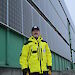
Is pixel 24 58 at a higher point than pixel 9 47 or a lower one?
lower

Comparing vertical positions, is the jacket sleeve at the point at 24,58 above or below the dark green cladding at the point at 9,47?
below

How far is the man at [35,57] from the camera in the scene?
496cm

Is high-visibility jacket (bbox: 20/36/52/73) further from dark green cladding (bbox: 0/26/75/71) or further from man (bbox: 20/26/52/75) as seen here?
dark green cladding (bbox: 0/26/75/71)

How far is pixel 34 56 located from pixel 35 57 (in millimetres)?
29

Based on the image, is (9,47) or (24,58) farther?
(9,47)

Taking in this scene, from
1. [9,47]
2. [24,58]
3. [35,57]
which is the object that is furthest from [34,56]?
[9,47]

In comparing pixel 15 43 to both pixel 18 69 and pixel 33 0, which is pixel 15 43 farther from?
pixel 33 0

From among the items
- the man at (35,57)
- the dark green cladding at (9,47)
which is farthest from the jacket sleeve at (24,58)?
the dark green cladding at (9,47)

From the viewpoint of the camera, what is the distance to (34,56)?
197 inches

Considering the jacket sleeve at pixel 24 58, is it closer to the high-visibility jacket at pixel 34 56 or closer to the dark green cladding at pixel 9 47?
the high-visibility jacket at pixel 34 56

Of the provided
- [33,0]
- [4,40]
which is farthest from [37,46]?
[33,0]

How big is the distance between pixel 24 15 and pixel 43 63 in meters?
5.70

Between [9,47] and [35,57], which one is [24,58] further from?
[9,47]

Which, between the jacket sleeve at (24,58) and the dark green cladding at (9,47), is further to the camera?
the dark green cladding at (9,47)
